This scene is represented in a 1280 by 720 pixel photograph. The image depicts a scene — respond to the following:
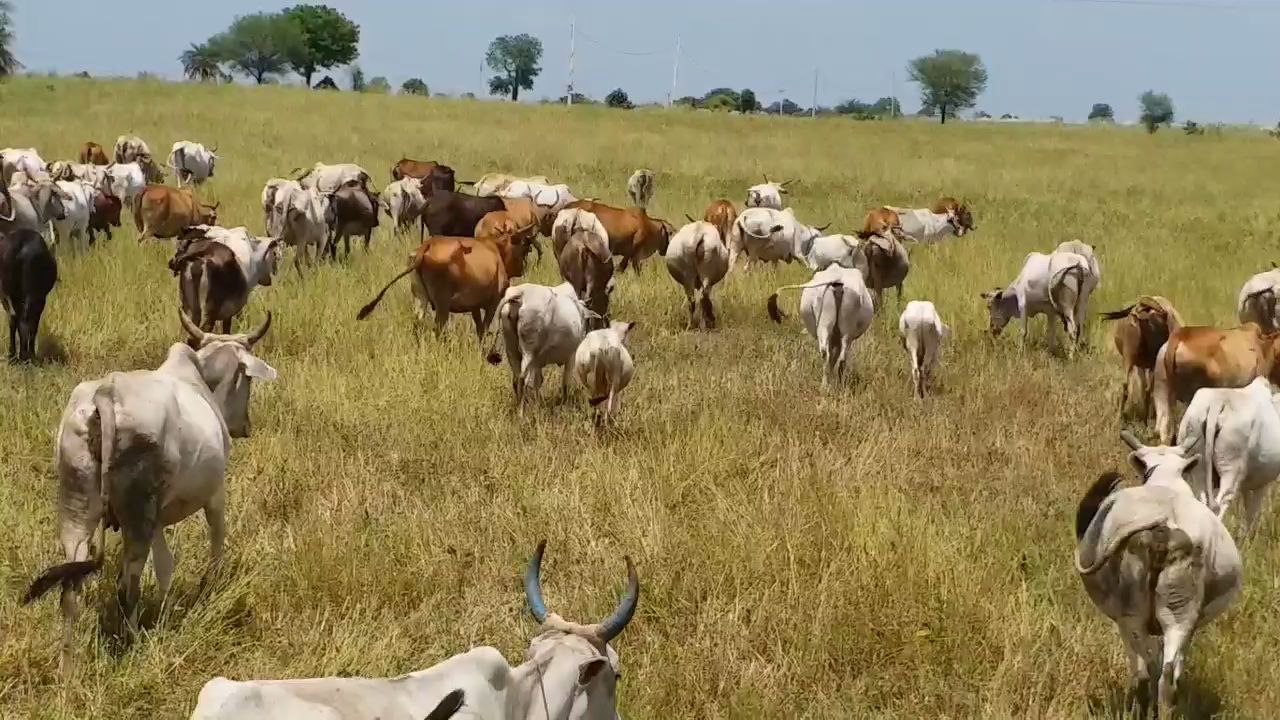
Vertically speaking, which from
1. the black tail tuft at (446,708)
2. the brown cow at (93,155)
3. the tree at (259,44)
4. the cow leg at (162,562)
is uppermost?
the tree at (259,44)

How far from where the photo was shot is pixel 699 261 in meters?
13.7

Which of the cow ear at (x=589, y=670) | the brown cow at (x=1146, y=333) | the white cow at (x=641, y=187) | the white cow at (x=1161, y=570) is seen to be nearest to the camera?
the cow ear at (x=589, y=670)

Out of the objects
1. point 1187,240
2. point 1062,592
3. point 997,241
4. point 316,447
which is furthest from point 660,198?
point 1062,592

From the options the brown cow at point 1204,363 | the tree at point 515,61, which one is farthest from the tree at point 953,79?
the brown cow at point 1204,363

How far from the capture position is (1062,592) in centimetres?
614

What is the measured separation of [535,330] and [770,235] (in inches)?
320

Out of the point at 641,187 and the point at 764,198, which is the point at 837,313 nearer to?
the point at 764,198

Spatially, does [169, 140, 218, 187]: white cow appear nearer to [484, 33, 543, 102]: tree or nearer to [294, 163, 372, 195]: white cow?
[294, 163, 372, 195]: white cow

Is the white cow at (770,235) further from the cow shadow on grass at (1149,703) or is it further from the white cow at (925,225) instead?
the cow shadow on grass at (1149,703)

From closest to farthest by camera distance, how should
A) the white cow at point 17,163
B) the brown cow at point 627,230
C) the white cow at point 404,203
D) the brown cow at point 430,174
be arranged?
the brown cow at point 627,230 → the white cow at point 404,203 → the white cow at point 17,163 → the brown cow at point 430,174

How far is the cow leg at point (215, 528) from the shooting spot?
5375 millimetres

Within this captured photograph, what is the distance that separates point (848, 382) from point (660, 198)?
51.9ft

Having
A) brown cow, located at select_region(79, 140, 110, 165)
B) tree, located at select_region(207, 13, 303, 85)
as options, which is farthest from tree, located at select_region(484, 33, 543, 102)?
brown cow, located at select_region(79, 140, 110, 165)

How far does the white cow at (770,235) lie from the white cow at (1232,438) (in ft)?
32.8
